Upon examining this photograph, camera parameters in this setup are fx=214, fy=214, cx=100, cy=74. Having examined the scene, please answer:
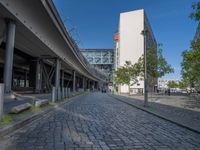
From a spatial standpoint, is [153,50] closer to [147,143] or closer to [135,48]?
[147,143]

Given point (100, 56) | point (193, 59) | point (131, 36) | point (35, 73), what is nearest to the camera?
point (193, 59)

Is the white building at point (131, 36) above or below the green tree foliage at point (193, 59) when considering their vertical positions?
above

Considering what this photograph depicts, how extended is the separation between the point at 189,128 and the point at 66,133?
15.0 feet

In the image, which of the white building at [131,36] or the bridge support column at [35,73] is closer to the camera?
the bridge support column at [35,73]

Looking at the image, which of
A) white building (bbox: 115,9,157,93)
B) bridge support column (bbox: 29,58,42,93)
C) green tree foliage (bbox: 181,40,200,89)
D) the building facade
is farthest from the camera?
the building facade

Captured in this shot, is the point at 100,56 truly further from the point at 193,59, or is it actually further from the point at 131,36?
the point at 193,59

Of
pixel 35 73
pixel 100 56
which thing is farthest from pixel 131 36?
pixel 100 56

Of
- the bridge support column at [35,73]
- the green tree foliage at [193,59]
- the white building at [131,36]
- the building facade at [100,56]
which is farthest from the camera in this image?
the building facade at [100,56]

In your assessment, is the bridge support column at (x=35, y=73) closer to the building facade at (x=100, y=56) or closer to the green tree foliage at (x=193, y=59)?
the green tree foliage at (x=193, y=59)

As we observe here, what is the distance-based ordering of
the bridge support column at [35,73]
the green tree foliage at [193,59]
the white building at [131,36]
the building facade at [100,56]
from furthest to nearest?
the building facade at [100,56], the white building at [131,36], the bridge support column at [35,73], the green tree foliage at [193,59]

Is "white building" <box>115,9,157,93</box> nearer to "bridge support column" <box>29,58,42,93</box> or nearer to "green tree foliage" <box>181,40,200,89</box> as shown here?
"green tree foliage" <box>181,40,200,89</box>

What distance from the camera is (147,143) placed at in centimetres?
584

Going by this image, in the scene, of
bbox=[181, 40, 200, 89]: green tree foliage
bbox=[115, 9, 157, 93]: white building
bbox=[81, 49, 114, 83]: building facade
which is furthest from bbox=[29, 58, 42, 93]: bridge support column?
bbox=[81, 49, 114, 83]: building facade

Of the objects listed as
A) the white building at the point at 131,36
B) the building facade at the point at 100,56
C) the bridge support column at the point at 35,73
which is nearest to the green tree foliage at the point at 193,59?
the bridge support column at the point at 35,73
